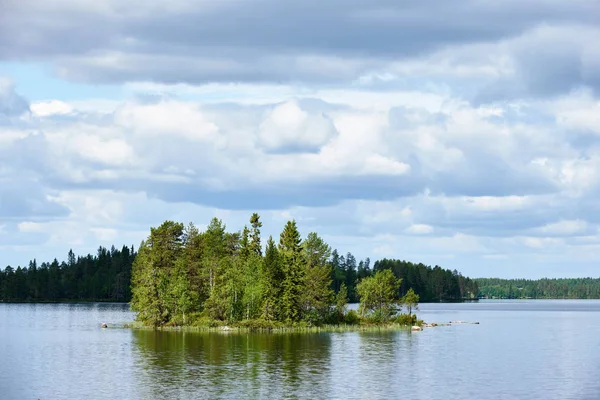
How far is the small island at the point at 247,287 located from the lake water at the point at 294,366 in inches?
328

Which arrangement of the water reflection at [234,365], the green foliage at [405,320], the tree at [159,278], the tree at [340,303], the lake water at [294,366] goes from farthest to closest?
the green foliage at [405,320]
the tree at [340,303]
the tree at [159,278]
the lake water at [294,366]
the water reflection at [234,365]

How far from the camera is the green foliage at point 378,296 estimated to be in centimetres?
16162

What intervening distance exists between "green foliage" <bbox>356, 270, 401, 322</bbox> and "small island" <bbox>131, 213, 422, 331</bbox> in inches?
7.8

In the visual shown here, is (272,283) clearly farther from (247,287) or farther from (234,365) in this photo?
(234,365)

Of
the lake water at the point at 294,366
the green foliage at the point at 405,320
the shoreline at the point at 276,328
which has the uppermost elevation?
the green foliage at the point at 405,320

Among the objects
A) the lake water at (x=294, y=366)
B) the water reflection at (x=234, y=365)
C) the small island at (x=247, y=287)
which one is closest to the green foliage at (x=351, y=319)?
the small island at (x=247, y=287)

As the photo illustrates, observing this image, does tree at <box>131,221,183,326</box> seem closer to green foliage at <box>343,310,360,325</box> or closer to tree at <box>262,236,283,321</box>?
tree at <box>262,236,283,321</box>

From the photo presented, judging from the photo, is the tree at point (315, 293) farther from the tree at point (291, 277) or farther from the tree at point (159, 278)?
the tree at point (159, 278)

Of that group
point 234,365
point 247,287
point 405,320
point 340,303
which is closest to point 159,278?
point 247,287

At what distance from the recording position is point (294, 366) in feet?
Answer: 308

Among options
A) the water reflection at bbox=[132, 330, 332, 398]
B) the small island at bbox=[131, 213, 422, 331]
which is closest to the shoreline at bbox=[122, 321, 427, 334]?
the small island at bbox=[131, 213, 422, 331]

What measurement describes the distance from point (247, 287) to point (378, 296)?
100 feet

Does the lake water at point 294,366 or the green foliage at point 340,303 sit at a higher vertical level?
the green foliage at point 340,303

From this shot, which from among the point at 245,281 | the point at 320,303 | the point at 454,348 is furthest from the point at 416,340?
the point at 245,281
